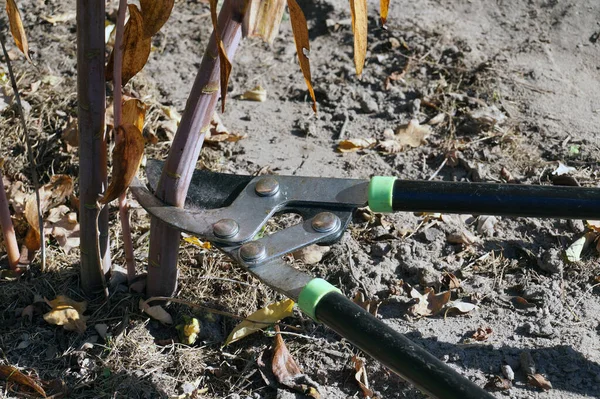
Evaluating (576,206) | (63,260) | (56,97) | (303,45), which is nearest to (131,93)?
(56,97)

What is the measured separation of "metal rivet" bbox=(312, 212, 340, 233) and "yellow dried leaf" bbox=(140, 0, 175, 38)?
63 cm

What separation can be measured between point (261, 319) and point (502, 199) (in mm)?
835

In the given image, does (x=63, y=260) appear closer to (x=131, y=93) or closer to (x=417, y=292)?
(x=131, y=93)

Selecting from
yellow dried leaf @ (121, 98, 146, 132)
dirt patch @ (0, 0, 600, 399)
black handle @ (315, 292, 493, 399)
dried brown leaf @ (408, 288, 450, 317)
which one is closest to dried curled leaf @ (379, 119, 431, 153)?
dirt patch @ (0, 0, 600, 399)

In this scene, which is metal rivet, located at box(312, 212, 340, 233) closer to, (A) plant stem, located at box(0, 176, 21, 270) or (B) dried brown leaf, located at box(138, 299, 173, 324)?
(B) dried brown leaf, located at box(138, 299, 173, 324)

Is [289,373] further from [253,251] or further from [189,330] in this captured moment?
[253,251]

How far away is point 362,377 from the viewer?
2.28 m

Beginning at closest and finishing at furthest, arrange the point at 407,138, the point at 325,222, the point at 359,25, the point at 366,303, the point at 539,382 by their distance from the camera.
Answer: the point at 359,25 → the point at 325,222 → the point at 539,382 → the point at 366,303 → the point at 407,138

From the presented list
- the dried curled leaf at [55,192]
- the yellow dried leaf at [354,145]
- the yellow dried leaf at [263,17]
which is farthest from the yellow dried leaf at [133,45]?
the yellow dried leaf at [354,145]

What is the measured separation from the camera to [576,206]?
1.89m

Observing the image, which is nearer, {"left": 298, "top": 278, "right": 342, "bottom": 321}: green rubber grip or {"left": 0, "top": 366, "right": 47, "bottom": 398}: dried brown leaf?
{"left": 298, "top": 278, "right": 342, "bottom": 321}: green rubber grip

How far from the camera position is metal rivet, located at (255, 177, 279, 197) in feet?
6.95

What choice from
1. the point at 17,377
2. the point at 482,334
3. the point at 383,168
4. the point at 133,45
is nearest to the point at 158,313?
the point at 17,377

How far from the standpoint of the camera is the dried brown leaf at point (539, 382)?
2.22m
